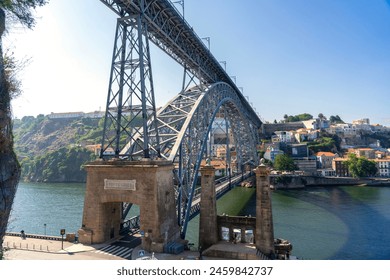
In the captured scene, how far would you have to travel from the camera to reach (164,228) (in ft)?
41.5

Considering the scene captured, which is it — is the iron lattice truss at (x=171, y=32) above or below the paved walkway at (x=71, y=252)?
above

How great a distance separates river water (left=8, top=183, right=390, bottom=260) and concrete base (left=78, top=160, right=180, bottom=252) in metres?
4.86

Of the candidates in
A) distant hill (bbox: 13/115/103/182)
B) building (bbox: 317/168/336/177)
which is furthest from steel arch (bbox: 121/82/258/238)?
distant hill (bbox: 13/115/103/182)

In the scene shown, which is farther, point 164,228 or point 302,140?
point 302,140

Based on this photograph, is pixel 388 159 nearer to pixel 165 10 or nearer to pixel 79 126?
pixel 165 10

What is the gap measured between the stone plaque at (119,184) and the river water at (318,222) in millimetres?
5788

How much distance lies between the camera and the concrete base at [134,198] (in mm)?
12266

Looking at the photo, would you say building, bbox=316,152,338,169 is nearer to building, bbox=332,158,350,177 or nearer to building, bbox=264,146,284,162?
building, bbox=332,158,350,177

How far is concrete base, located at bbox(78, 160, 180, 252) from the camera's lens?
1227 cm

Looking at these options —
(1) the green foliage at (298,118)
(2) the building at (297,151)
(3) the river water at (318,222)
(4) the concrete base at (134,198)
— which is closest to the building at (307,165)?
(2) the building at (297,151)

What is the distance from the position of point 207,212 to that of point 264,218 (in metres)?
2.80

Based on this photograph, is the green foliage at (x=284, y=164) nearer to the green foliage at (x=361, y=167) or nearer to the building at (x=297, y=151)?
the green foliage at (x=361, y=167)
